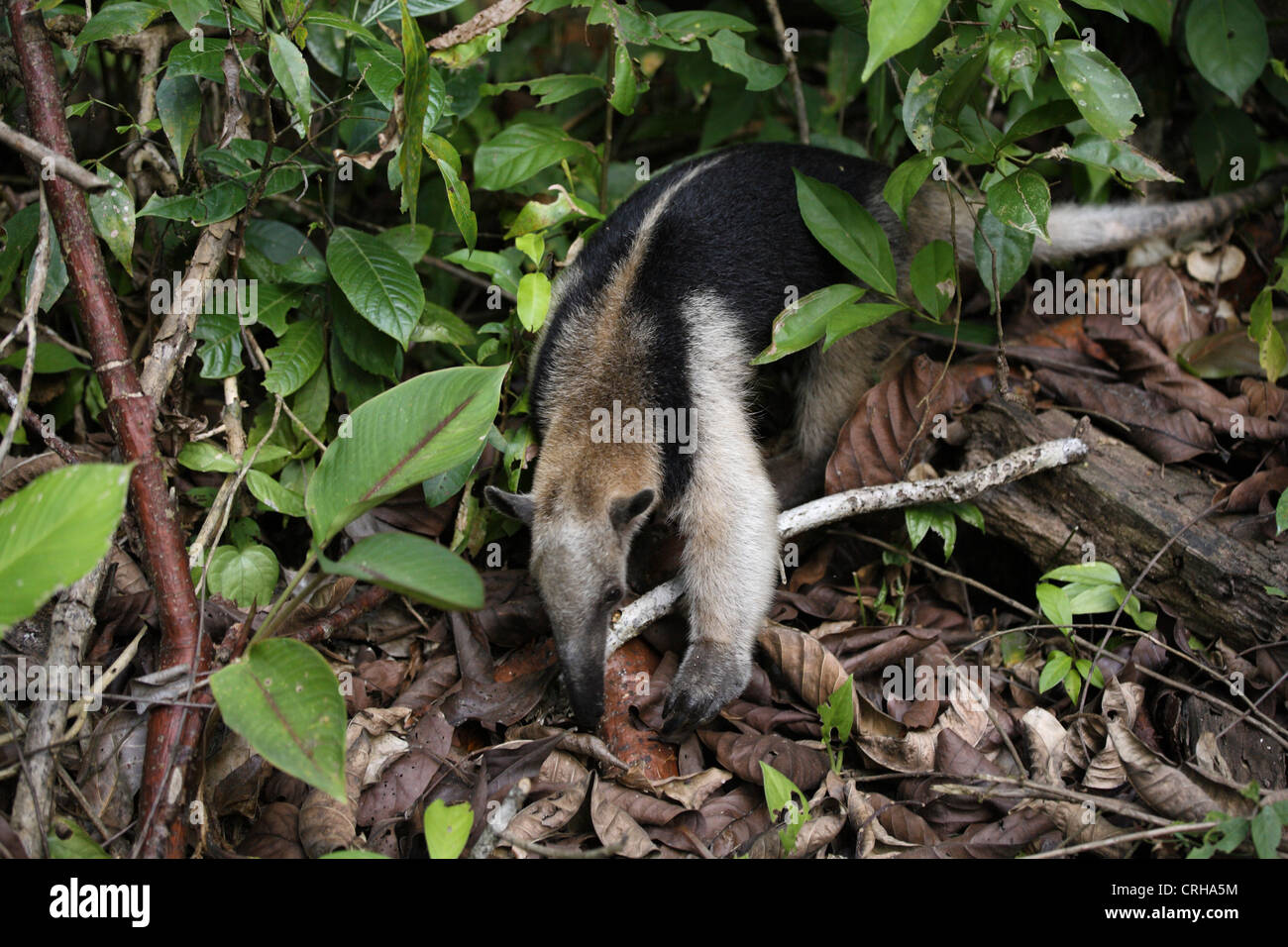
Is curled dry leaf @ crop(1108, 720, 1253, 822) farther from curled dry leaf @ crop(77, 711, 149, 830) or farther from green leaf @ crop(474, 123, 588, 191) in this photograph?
green leaf @ crop(474, 123, 588, 191)

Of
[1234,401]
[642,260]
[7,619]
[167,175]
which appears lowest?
[7,619]

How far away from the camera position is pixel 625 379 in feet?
12.8

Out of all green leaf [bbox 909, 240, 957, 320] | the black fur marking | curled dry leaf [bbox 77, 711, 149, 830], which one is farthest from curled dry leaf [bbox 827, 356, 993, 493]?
curled dry leaf [bbox 77, 711, 149, 830]

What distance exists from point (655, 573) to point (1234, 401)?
2558 millimetres

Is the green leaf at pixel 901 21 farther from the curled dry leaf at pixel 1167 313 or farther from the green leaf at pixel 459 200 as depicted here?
the curled dry leaf at pixel 1167 313

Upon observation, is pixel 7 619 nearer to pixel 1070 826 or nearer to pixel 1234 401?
pixel 1070 826

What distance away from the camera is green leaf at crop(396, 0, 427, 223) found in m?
2.72

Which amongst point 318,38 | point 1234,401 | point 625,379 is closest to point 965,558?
point 1234,401

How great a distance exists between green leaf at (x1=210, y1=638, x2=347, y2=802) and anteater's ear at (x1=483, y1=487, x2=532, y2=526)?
3.79ft

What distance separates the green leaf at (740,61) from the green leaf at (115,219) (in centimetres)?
239

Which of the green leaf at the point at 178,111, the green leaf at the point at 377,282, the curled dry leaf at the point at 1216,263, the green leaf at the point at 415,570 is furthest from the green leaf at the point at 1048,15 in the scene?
the green leaf at the point at 178,111

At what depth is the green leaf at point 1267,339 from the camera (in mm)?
4012

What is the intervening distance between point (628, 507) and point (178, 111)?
2100 mm

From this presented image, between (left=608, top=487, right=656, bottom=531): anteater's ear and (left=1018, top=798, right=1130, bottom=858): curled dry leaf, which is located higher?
(left=608, top=487, right=656, bottom=531): anteater's ear
